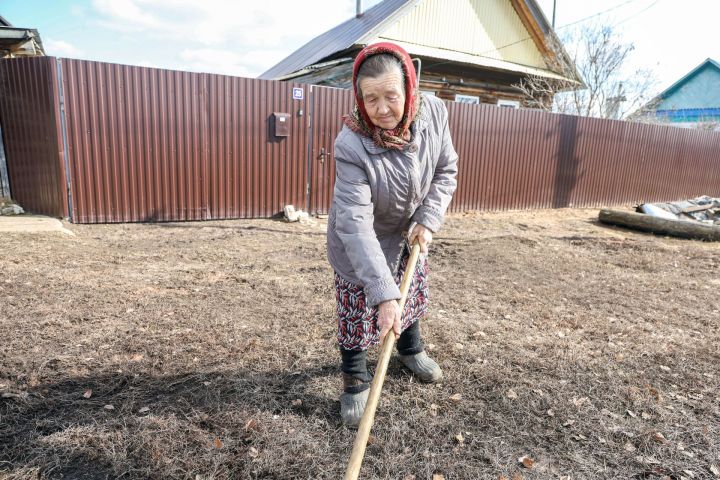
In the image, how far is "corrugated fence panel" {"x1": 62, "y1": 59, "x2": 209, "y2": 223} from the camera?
6.53 meters

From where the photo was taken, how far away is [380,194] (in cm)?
201

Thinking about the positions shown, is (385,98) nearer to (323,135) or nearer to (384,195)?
(384,195)

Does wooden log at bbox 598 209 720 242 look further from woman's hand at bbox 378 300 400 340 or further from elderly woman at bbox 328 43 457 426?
woman's hand at bbox 378 300 400 340

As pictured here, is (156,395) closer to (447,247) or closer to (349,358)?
(349,358)

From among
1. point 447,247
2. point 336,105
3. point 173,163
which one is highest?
point 336,105

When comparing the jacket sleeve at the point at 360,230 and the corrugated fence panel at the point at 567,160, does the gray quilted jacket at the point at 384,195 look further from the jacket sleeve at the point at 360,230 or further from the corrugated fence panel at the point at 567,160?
the corrugated fence panel at the point at 567,160

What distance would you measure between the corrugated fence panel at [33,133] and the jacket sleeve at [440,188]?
20.4ft

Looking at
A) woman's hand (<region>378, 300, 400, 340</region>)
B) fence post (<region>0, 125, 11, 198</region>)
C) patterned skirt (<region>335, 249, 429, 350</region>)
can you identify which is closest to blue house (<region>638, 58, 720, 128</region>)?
fence post (<region>0, 125, 11, 198</region>)

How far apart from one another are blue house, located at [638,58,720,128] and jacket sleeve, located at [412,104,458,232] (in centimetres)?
3335

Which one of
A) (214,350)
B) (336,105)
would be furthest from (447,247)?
(214,350)

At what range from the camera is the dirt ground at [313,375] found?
2.08 m

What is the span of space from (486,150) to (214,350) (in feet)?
27.1

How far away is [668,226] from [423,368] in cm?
741

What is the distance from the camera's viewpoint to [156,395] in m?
2.50
